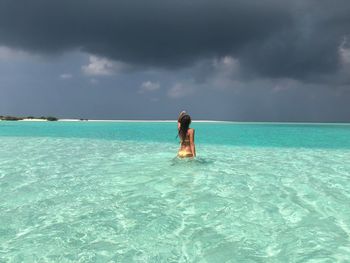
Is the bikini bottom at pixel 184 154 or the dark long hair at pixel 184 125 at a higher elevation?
the dark long hair at pixel 184 125

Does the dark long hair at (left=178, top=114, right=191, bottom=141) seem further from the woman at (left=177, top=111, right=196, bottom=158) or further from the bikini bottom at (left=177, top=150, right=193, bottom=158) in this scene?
the bikini bottom at (left=177, top=150, right=193, bottom=158)

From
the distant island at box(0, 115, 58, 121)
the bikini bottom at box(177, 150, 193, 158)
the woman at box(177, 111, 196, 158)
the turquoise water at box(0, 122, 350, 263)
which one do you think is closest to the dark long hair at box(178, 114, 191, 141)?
the woman at box(177, 111, 196, 158)

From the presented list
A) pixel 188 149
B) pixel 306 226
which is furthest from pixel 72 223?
pixel 188 149

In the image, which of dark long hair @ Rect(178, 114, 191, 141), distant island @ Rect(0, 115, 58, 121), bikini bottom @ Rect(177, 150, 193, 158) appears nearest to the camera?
dark long hair @ Rect(178, 114, 191, 141)

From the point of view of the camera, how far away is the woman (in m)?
→ 10.8

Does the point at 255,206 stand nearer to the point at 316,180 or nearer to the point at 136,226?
the point at 136,226

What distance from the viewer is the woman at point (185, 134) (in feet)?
35.6

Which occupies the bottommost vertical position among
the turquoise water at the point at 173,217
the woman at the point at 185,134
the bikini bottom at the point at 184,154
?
the turquoise water at the point at 173,217

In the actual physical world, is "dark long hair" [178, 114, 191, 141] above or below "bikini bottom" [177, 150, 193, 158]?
above

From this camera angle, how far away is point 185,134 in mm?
11102

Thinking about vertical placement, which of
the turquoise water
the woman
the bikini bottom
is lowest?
the turquoise water

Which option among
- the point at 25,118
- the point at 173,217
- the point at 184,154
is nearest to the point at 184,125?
the point at 184,154

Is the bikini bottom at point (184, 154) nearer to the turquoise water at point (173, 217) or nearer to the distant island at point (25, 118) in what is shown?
the turquoise water at point (173, 217)

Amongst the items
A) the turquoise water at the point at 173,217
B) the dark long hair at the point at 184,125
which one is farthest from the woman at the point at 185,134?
the turquoise water at the point at 173,217
